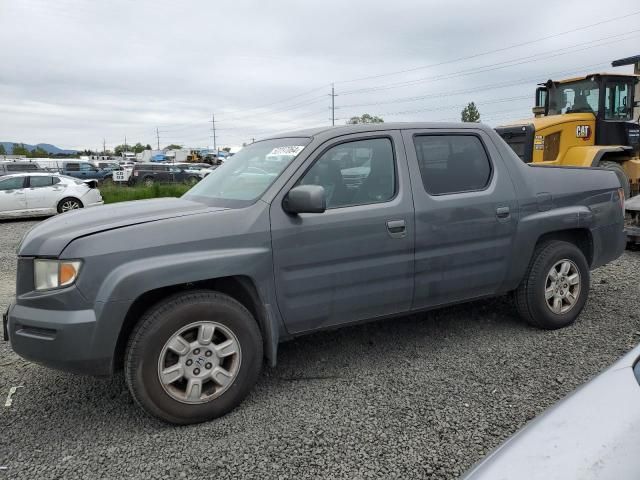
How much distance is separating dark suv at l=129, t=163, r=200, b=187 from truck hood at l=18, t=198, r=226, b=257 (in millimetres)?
24194

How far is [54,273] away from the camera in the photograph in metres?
2.89

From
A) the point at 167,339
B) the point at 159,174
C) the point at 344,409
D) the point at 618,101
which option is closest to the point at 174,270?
the point at 167,339

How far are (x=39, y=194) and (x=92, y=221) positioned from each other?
1406 cm

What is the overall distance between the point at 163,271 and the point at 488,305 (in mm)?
3512

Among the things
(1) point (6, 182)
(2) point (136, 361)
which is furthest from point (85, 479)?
(1) point (6, 182)

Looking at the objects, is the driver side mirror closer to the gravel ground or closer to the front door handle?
the front door handle

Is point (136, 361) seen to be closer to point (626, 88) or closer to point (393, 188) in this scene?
point (393, 188)

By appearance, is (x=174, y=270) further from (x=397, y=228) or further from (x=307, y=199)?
(x=397, y=228)

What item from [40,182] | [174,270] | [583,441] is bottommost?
[583,441]

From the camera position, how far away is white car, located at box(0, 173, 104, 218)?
15.0 metres

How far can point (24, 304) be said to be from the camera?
300 centimetres

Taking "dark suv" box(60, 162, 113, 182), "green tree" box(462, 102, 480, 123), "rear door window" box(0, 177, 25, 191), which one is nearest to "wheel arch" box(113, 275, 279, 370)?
"rear door window" box(0, 177, 25, 191)

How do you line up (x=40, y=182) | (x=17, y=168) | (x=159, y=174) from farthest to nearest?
(x=17, y=168)
(x=159, y=174)
(x=40, y=182)

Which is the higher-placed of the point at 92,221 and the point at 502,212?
the point at 92,221
